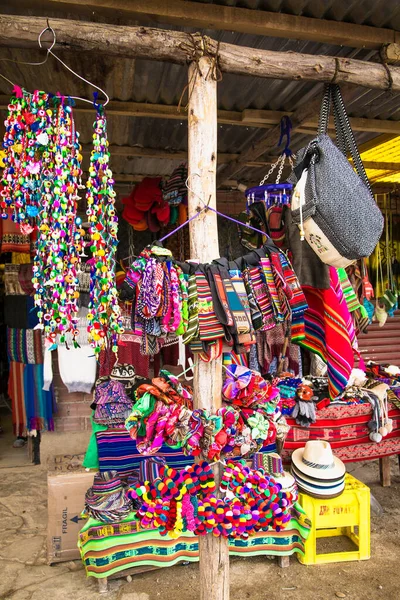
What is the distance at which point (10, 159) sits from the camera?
2.51 meters

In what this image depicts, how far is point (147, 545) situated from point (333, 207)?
8.78ft

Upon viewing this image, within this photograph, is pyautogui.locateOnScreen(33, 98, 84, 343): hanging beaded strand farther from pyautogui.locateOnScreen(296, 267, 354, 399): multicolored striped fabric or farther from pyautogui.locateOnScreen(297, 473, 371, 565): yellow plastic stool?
pyautogui.locateOnScreen(297, 473, 371, 565): yellow plastic stool

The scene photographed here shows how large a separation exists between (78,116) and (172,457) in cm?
318

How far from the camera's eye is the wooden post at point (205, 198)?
96.3 inches

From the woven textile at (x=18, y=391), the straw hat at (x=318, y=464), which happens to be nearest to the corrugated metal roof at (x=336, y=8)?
the straw hat at (x=318, y=464)

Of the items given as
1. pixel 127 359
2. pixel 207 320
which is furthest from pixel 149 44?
pixel 127 359

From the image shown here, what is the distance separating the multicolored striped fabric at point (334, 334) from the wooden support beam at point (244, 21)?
4.97 ft

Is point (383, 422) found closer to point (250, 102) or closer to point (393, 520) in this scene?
point (393, 520)

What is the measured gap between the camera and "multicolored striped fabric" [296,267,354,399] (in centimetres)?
304

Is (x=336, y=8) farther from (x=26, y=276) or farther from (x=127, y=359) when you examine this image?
(x=26, y=276)

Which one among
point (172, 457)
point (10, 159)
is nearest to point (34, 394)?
point (172, 457)

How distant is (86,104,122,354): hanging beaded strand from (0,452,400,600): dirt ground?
1874 mm

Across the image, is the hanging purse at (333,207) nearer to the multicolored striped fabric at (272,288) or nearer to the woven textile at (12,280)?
the multicolored striped fabric at (272,288)

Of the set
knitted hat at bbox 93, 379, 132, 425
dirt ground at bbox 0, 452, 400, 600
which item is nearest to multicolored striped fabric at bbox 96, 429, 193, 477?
knitted hat at bbox 93, 379, 132, 425
